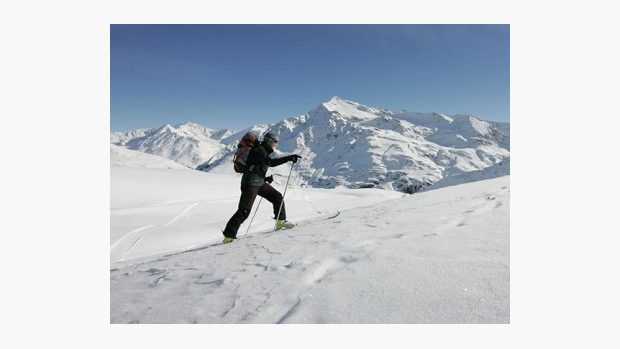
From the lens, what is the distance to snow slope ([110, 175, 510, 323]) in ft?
8.42

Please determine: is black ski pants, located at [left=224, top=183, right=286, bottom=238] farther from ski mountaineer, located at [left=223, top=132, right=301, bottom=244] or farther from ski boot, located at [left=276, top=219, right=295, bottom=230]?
ski boot, located at [left=276, top=219, right=295, bottom=230]

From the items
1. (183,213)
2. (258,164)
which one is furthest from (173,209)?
(258,164)

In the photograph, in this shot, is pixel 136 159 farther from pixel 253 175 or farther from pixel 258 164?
pixel 258 164

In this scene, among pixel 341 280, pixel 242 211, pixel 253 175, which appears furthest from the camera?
pixel 253 175

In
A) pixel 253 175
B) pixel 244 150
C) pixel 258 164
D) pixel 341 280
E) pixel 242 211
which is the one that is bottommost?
pixel 341 280

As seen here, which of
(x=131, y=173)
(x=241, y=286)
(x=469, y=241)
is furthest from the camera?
(x=131, y=173)

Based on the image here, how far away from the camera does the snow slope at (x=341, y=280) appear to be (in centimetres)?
257

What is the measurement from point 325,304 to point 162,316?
135cm

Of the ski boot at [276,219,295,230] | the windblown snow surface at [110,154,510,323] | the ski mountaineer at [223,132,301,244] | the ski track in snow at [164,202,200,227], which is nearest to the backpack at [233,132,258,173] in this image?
the ski mountaineer at [223,132,301,244]

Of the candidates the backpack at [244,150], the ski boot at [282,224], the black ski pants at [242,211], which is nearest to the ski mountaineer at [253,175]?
the black ski pants at [242,211]

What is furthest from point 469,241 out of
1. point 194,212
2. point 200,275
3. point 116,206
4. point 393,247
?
point 116,206

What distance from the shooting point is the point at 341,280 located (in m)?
3.01
